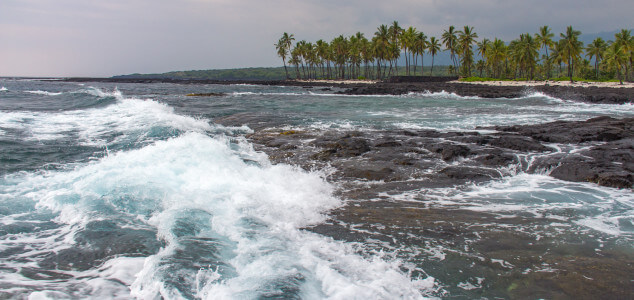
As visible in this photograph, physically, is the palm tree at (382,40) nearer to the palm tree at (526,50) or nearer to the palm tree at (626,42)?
the palm tree at (526,50)

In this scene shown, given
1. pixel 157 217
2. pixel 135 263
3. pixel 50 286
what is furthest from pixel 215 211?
pixel 50 286

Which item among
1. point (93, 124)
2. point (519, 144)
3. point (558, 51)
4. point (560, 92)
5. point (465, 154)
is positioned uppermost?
point (558, 51)

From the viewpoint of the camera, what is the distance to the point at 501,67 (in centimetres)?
8631

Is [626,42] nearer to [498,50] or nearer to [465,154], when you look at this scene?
[498,50]

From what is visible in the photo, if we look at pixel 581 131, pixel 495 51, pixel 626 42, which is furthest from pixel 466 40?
pixel 581 131

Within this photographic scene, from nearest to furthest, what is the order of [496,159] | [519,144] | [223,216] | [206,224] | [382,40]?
1. [206,224]
2. [223,216]
3. [496,159]
4. [519,144]
5. [382,40]

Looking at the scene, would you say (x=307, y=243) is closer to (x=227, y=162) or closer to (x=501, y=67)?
(x=227, y=162)

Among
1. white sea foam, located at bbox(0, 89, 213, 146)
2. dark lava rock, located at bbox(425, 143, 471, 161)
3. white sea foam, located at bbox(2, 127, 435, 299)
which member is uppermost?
white sea foam, located at bbox(0, 89, 213, 146)

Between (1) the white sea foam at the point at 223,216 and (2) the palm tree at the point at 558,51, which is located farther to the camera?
(2) the palm tree at the point at 558,51

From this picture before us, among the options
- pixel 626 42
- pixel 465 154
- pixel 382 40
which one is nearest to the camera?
pixel 465 154

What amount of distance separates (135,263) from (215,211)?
1.85 meters

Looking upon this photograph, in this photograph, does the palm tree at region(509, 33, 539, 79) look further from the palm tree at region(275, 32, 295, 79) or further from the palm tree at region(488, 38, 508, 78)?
the palm tree at region(275, 32, 295, 79)

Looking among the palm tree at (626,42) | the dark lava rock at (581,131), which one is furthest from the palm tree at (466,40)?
the dark lava rock at (581,131)

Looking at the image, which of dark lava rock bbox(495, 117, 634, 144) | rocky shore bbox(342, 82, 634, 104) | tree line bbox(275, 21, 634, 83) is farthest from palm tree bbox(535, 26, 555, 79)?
dark lava rock bbox(495, 117, 634, 144)
